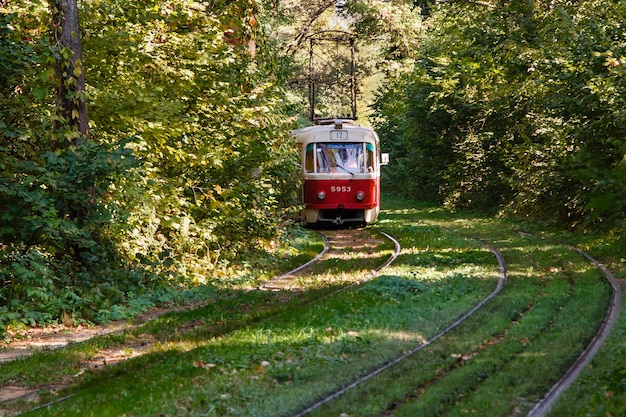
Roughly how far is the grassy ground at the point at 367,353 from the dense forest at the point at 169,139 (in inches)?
71.0

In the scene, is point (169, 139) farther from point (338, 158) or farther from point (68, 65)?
point (338, 158)

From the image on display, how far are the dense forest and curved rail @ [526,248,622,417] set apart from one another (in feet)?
6.38

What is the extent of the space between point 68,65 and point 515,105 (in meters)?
18.6

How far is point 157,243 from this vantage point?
50.3 feet

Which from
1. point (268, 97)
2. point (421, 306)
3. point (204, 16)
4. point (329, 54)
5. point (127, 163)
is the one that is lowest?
point (421, 306)

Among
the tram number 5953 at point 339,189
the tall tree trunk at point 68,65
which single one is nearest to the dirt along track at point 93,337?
the tall tree trunk at point 68,65

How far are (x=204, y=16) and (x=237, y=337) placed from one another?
28.5 feet

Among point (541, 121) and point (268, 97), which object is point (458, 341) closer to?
point (268, 97)

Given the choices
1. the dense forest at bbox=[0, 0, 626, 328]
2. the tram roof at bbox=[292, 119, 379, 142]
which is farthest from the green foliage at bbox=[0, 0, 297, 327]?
the tram roof at bbox=[292, 119, 379, 142]

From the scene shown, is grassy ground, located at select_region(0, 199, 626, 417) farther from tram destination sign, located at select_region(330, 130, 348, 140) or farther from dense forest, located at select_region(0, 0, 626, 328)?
tram destination sign, located at select_region(330, 130, 348, 140)

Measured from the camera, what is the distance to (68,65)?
1294 cm

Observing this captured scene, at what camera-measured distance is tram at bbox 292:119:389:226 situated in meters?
25.3

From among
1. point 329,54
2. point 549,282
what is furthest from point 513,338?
point 329,54

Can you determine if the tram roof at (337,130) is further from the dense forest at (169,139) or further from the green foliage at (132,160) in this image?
the green foliage at (132,160)
